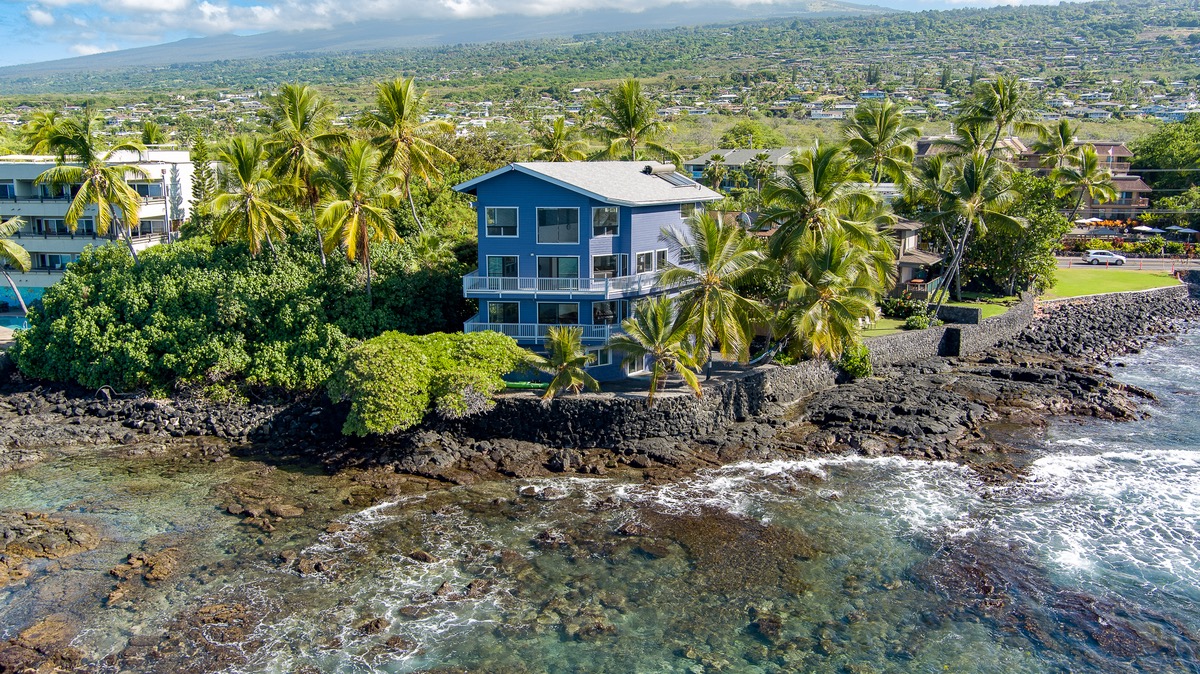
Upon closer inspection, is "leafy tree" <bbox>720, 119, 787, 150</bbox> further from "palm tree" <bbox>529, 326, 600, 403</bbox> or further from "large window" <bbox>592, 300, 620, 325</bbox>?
"palm tree" <bbox>529, 326, 600, 403</bbox>

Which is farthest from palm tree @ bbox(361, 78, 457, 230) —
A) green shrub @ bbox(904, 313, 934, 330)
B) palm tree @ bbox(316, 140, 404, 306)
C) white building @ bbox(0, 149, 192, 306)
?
green shrub @ bbox(904, 313, 934, 330)

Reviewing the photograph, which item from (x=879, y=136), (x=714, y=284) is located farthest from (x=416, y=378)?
(x=879, y=136)

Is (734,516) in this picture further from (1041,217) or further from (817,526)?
(1041,217)

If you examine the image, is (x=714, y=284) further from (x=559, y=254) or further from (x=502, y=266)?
(x=502, y=266)

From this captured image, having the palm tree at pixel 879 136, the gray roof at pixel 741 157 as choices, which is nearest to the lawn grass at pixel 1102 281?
the palm tree at pixel 879 136

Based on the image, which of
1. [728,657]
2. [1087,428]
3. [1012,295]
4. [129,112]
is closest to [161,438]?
[728,657]
